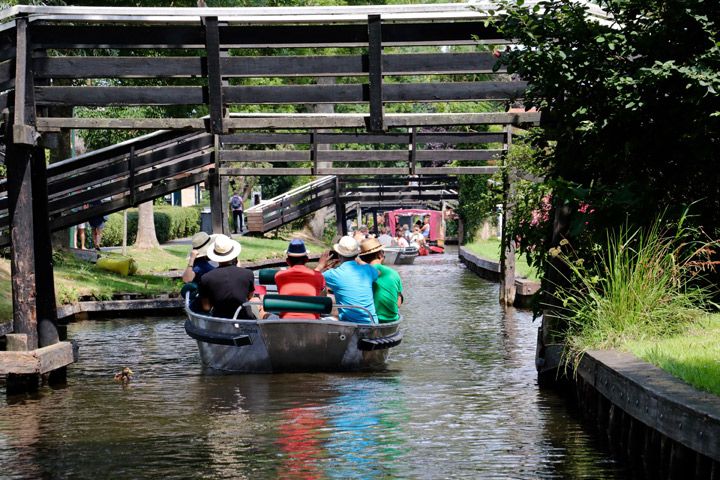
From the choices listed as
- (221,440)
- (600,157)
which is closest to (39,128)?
(221,440)

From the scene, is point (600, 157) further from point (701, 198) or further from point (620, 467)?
point (620, 467)

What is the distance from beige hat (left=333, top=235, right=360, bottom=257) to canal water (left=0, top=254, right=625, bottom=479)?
4.95 ft

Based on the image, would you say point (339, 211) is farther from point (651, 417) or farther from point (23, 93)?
point (651, 417)

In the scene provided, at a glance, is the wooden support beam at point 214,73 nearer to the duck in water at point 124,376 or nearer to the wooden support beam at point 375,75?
the wooden support beam at point 375,75

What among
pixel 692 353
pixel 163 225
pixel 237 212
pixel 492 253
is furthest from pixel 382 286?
pixel 237 212

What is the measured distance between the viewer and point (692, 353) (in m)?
10.7

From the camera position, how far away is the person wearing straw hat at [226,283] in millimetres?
15570

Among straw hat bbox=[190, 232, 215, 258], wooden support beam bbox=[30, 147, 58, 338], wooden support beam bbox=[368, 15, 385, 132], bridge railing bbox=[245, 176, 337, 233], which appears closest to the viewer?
wooden support beam bbox=[30, 147, 58, 338]

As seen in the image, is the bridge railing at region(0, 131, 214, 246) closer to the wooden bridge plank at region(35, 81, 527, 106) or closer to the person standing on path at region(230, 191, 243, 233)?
the wooden bridge plank at region(35, 81, 527, 106)

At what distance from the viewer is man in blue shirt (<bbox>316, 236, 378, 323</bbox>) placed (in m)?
15.8

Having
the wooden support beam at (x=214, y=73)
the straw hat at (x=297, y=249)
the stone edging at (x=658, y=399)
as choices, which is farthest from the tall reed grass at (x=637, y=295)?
the wooden support beam at (x=214, y=73)

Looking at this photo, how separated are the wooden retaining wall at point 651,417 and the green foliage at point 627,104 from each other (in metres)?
2.03

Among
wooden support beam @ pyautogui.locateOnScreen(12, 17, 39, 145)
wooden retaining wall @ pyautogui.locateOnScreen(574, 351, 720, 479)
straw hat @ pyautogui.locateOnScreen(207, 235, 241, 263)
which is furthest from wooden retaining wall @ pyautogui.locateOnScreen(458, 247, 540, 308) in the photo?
wooden support beam @ pyautogui.locateOnScreen(12, 17, 39, 145)

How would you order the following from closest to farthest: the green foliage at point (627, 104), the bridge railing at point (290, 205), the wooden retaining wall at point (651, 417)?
the wooden retaining wall at point (651, 417) → the green foliage at point (627, 104) → the bridge railing at point (290, 205)
